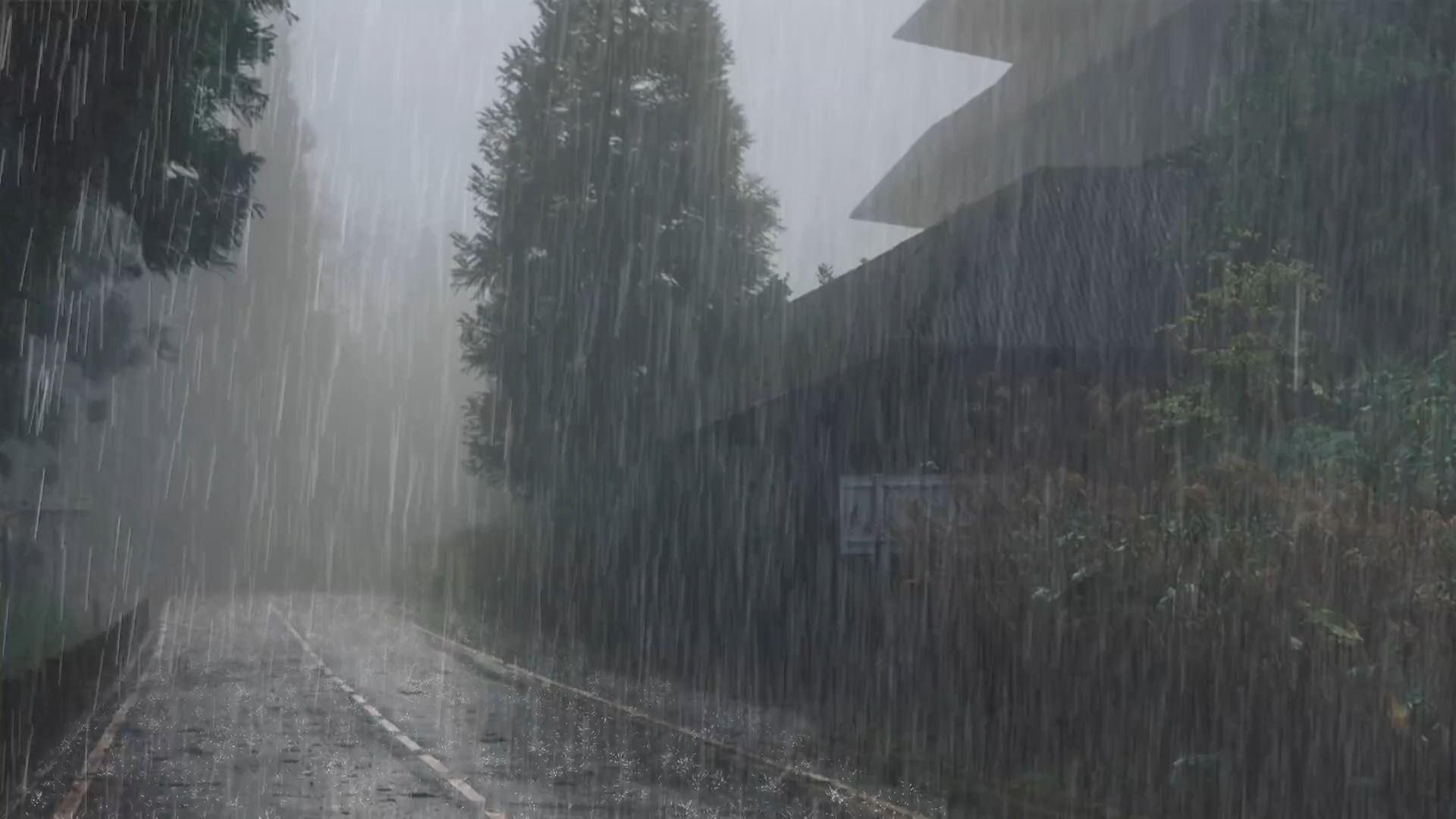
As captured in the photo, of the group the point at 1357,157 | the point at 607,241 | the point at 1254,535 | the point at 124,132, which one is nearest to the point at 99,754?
the point at 124,132

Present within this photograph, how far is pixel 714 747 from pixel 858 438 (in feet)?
26.7

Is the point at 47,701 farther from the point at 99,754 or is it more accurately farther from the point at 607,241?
the point at 607,241

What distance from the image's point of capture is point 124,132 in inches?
583

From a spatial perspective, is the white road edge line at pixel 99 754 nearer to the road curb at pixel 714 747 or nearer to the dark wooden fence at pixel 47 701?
the dark wooden fence at pixel 47 701

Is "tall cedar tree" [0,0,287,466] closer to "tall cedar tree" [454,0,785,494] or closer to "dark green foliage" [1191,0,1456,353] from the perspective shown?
"dark green foliage" [1191,0,1456,353]

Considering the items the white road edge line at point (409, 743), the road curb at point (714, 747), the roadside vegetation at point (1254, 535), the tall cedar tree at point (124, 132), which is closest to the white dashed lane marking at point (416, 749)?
the white road edge line at point (409, 743)

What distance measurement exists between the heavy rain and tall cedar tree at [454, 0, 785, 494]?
0.10m

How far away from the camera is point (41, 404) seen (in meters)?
24.3

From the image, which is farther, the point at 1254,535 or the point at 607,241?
the point at 607,241

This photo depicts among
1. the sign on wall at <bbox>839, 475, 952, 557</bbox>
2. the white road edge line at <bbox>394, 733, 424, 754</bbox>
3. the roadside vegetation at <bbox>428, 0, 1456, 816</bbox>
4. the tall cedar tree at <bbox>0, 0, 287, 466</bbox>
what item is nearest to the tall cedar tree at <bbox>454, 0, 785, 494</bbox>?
the roadside vegetation at <bbox>428, 0, 1456, 816</bbox>

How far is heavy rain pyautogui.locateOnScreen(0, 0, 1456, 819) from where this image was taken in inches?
444

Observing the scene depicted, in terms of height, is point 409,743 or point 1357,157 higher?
point 1357,157

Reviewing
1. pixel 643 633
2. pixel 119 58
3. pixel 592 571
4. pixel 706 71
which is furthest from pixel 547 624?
pixel 119 58

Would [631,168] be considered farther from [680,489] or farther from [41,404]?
[41,404]
